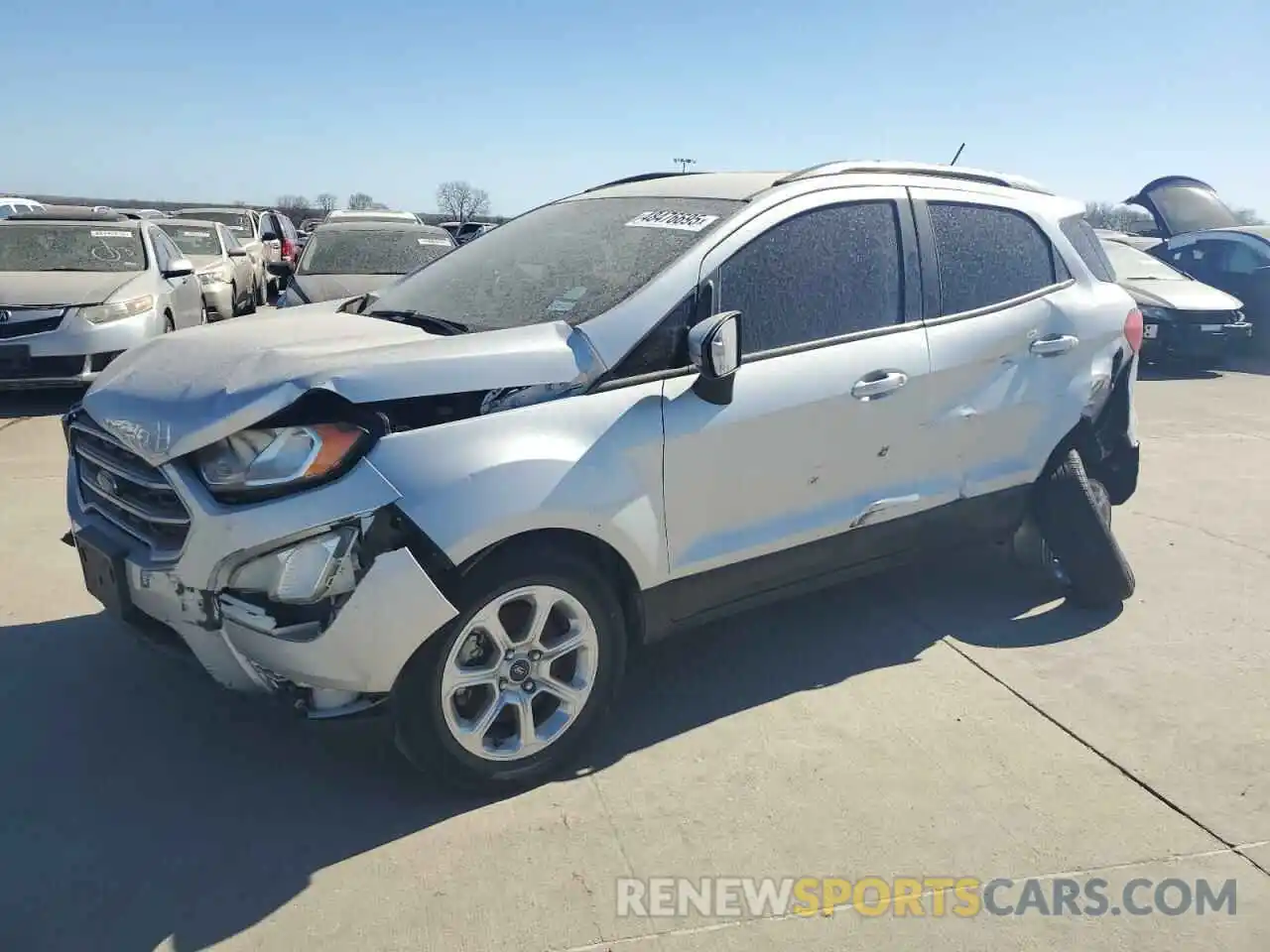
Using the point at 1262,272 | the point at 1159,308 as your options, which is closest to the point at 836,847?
the point at 1159,308

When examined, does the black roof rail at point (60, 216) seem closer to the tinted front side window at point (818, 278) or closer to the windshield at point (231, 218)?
the tinted front side window at point (818, 278)

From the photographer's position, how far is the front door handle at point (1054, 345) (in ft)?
14.3

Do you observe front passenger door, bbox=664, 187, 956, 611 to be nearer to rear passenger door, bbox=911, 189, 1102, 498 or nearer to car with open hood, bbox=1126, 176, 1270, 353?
rear passenger door, bbox=911, 189, 1102, 498

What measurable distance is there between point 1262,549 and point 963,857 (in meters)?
3.80

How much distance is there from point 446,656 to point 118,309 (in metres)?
6.77

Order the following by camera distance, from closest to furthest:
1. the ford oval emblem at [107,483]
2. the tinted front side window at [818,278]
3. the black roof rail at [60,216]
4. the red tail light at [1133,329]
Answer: the ford oval emblem at [107,483] → the tinted front side window at [818,278] → the red tail light at [1133,329] → the black roof rail at [60,216]

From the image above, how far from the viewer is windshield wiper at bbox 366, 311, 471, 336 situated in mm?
3391

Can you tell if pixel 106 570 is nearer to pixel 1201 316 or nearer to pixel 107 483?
pixel 107 483

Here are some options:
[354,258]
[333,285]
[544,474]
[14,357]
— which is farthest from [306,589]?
[354,258]

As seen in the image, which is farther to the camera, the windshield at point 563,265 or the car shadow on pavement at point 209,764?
the windshield at point 563,265

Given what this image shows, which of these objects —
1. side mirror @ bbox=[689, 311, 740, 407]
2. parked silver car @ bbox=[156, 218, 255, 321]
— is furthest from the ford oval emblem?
parked silver car @ bbox=[156, 218, 255, 321]

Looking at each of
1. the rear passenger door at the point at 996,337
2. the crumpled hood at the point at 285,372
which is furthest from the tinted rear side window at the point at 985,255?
the crumpled hood at the point at 285,372

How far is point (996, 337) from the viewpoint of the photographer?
4.20 metres

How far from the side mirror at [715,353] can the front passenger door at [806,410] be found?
1.6 inches
